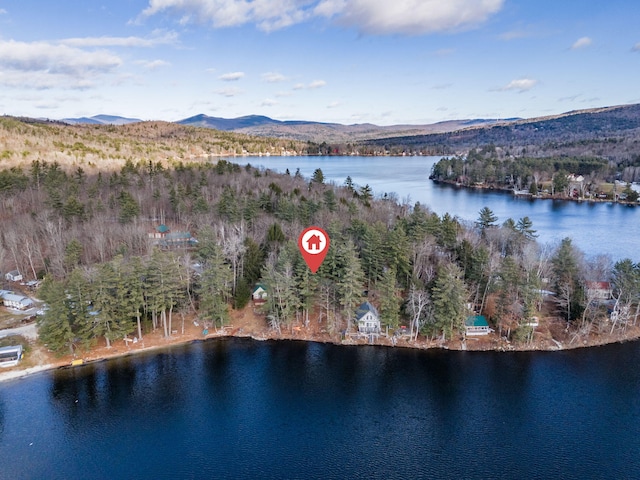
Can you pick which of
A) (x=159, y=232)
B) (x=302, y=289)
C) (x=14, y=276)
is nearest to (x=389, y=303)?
(x=302, y=289)

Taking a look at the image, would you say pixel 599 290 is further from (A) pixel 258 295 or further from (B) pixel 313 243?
(A) pixel 258 295

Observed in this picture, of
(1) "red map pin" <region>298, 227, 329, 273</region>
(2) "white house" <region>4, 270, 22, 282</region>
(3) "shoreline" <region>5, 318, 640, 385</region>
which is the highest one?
(1) "red map pin" <region>298, 227, 329, 273</region>

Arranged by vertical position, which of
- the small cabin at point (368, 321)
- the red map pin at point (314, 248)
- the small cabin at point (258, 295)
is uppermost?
the red map pin at point (314, 248)

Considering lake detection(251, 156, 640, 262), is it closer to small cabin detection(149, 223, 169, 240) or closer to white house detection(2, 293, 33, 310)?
small cabin detection(149, 223, 169, 240)

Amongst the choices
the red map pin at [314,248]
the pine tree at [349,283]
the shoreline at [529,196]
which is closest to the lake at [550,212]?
the shoreline at [529,196]

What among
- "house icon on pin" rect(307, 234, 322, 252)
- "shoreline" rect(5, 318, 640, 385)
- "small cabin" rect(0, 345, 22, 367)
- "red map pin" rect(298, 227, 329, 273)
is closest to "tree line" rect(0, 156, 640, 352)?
"red map pin" rect(298, 227, 329, 273)

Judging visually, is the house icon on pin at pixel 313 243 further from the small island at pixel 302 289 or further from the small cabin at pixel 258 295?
the small cabin at pixel 258 295
